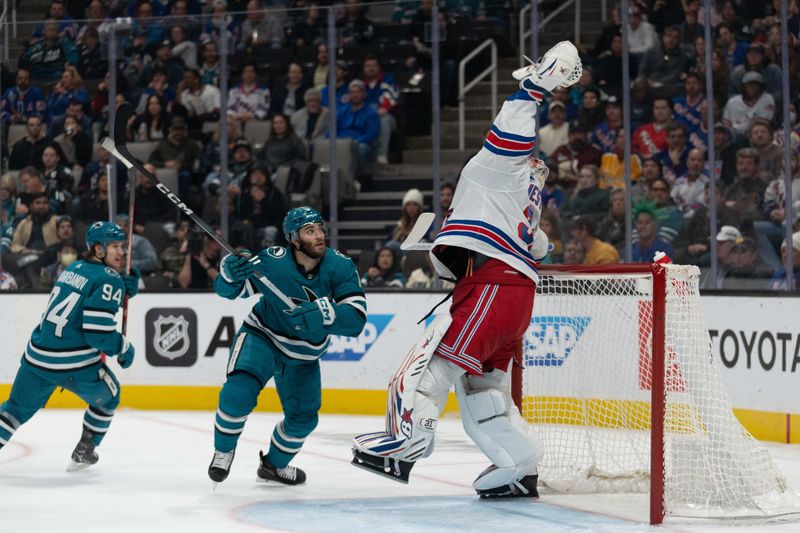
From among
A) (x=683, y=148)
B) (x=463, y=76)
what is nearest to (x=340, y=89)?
(x=463, y=76)

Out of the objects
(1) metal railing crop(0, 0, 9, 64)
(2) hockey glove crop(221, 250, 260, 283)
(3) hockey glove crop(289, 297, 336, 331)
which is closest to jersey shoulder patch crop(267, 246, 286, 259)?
(2) hockey glove crop(221, 250, 260, 283)

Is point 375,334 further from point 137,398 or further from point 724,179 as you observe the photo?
point 724,179

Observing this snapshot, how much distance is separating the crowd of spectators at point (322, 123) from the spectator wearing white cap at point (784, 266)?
45 cm

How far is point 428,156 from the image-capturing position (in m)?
7.75

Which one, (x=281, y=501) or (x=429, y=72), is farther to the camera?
(x=429, y=72)

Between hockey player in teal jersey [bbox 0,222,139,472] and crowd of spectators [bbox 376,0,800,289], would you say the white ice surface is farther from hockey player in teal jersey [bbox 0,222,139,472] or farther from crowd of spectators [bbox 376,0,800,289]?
crowd of spectators [bbox 376,0,800,289]

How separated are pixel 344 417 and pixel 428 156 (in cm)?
163

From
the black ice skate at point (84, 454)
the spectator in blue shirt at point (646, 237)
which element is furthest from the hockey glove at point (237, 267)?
the spectator in blue shirt at point (646, 237)

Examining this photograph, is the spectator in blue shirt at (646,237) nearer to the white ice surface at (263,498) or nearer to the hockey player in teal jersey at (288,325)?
the white ice surface at (263,498)

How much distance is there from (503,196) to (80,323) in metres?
1.79

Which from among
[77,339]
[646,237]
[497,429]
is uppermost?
[646,237]

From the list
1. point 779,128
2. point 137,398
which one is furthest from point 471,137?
point 137,398

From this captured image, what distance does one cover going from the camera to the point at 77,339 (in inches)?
196

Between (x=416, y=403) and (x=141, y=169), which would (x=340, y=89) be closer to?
(x=141, y=169)
